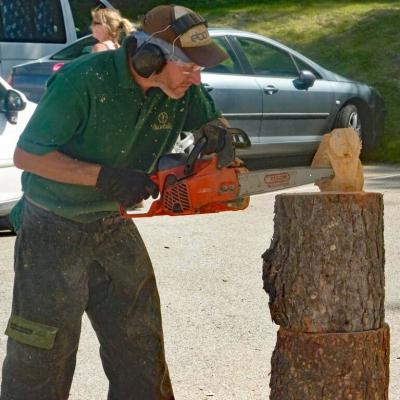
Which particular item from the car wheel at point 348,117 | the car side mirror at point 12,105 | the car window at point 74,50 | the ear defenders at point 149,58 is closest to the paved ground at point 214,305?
the car side mirror at point 12,105

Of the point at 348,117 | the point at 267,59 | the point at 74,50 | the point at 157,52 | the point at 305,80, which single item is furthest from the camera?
the point at 348,117

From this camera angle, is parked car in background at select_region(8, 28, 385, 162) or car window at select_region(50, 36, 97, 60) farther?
car window at select_region(50, 36, 97, 60)

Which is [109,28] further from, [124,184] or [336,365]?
[336,365]

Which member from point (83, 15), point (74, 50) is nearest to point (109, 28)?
point (74, 50)

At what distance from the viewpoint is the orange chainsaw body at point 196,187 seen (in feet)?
13.6

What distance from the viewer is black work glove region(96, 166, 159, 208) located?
13.6 feet

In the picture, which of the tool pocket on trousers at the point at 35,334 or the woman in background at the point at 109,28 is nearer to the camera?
the tool pocket on trousers at the point at 35,334

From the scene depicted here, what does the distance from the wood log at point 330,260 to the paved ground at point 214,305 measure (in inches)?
54.5

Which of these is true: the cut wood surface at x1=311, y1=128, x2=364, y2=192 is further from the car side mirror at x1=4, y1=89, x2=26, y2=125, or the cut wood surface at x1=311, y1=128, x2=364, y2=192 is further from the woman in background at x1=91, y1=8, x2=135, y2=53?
the woman in background at x1=91, y1=8, x2=135, y2=53

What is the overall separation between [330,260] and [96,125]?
961mm

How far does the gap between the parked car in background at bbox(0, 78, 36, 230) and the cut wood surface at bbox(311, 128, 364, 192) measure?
200 inches

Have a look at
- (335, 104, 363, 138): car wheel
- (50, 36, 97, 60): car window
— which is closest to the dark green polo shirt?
(50, 36, 97, 60): car window

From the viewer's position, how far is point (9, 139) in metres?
9.25

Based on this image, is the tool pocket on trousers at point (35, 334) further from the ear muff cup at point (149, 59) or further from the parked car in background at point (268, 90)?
the parked car in background at point (268, 90)
